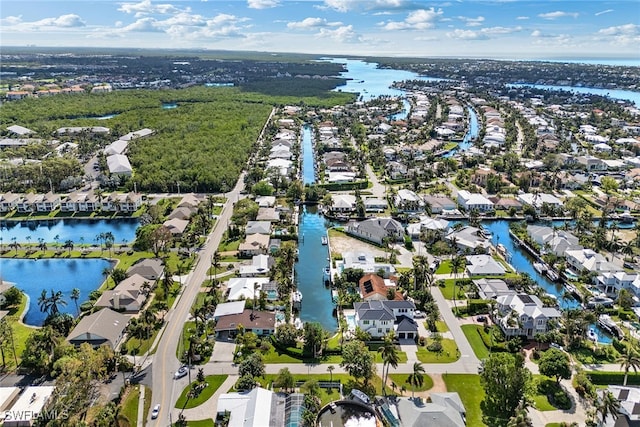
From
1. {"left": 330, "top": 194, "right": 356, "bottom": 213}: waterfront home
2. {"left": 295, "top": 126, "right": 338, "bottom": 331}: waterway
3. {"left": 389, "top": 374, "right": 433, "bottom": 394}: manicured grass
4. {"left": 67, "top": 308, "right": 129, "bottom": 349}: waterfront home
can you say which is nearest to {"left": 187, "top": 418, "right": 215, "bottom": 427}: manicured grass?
{"left": 67, "top": 308, "right": 129, "bottom": 349}: waterfront home

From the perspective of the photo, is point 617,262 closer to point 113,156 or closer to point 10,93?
point 113,156

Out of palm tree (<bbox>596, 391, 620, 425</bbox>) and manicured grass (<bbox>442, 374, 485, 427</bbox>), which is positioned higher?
palm tree (<bbox>596, 391, 620, 425</bbox>)

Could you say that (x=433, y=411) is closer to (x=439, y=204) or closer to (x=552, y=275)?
(x=552, y=275)

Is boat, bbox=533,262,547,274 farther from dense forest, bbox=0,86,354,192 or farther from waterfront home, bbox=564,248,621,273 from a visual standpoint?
dense forest, bbox=0,86,354,192

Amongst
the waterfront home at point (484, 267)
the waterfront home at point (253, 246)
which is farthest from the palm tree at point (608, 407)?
the waterfront home at point (253, 246)

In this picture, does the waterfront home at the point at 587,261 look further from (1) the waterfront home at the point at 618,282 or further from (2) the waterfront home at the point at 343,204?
(2) the waterfront home at the point at 343,204
